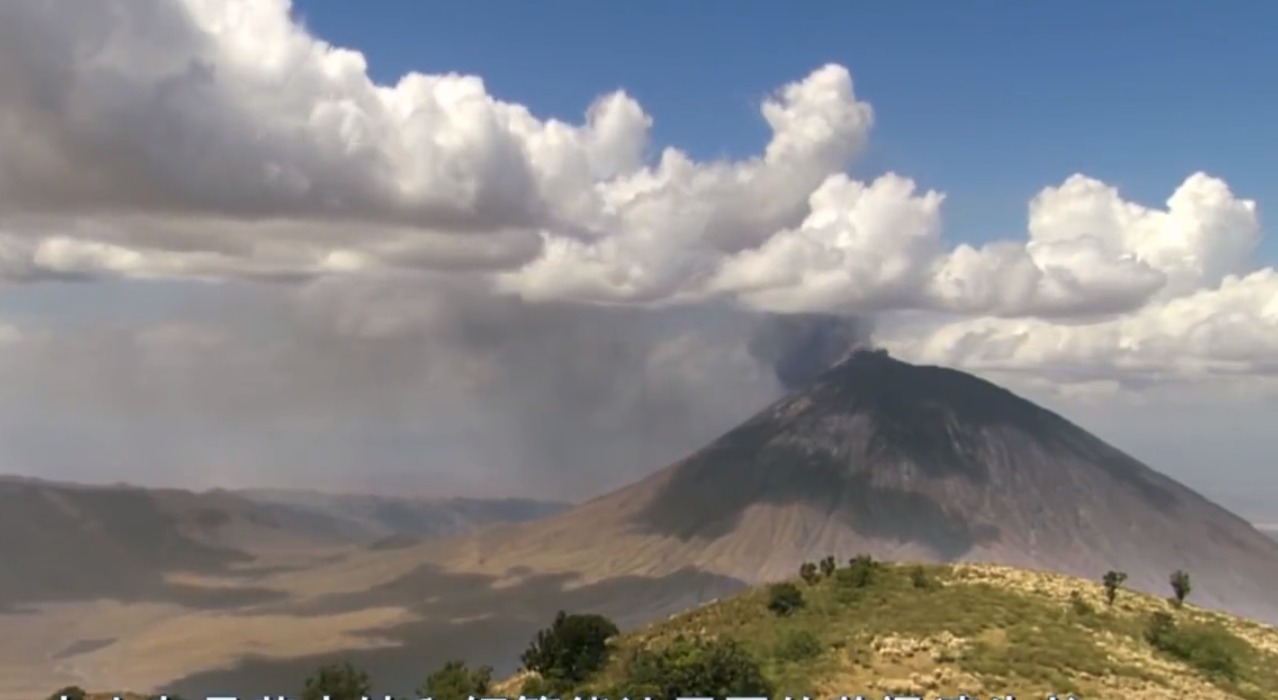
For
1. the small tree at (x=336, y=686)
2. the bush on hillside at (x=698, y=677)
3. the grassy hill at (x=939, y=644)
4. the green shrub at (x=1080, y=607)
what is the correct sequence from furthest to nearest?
the small tree at (x=336, y=686) → the green shrub at (x=1080, y=607) → the grassy hill at (x=939, y=644) → the bush on hillside at (x=698, y=677)

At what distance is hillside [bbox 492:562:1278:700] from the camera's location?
5738 cm

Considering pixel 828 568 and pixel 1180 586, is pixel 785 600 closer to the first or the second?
pixel 828 568

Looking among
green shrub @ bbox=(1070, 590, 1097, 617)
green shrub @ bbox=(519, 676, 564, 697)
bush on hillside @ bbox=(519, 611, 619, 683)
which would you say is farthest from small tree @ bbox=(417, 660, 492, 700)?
green shrub @ bbox=(1070, 590, 1097, 617)

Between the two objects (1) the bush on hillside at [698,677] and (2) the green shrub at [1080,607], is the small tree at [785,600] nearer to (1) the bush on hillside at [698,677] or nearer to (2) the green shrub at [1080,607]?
(1) the bush on hillside at [698,677]

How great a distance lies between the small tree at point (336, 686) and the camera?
74812 millimetres

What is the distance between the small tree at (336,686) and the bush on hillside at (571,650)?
43.4ft

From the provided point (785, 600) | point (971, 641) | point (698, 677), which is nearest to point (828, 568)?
point (785, 600)

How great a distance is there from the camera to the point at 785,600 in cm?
7488

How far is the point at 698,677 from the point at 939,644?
16772mm

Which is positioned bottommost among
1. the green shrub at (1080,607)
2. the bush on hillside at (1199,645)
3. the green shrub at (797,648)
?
the bush on hillside at (1199,645)

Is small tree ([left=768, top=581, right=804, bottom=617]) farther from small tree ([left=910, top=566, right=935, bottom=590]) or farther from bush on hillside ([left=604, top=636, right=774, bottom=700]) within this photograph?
bush on hillside ([left=604, top=636, right=774, bottom=700])

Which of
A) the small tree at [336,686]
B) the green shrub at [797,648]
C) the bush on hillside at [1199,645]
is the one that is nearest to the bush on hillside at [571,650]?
the green shrub at [797,648]

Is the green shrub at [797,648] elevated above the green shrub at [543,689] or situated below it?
above

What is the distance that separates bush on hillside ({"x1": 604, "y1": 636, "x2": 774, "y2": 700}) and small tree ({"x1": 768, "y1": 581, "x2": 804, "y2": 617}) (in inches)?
679
